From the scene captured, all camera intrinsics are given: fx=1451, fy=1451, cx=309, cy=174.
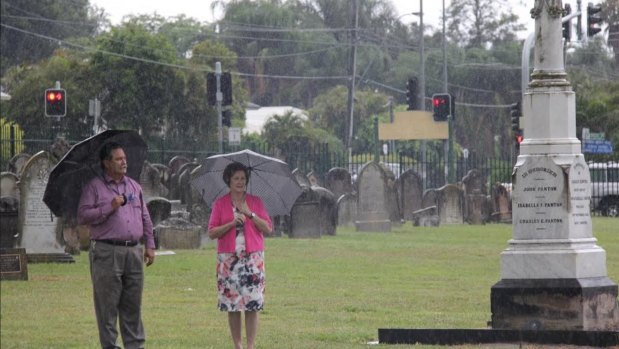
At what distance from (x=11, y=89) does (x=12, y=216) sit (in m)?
46.6

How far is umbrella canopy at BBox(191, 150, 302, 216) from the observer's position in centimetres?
1453

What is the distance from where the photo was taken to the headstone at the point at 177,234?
30609mm

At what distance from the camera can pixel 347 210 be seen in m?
44.6

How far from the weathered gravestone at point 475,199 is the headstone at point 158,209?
18767mm

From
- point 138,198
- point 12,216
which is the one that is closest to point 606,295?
point 138,198

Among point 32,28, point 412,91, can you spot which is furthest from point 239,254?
point 32,28

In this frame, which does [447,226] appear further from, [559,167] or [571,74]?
[571,74]

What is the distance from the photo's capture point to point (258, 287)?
43.1ft

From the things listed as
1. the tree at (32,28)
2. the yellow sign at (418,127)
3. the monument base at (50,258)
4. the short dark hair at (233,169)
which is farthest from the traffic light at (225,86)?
the tree at (32,28)

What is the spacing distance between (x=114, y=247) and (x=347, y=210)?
107 ft

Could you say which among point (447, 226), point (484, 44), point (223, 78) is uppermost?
point (484, 44)

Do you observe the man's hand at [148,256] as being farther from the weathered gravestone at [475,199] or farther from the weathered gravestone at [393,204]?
the weathered gravestone at [475,199]

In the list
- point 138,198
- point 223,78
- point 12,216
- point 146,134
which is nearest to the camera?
point 138,198

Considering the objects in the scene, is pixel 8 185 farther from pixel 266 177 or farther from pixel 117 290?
pixel 117 290
